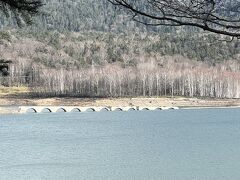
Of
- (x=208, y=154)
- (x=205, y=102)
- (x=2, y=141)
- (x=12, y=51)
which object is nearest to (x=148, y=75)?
(x=205, y=102)

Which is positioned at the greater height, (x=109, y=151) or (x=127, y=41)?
(x=127, y=41)

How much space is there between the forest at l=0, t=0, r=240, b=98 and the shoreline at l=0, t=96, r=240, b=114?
6.65 metres

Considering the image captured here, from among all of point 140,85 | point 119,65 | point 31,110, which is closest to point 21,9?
point 31,110

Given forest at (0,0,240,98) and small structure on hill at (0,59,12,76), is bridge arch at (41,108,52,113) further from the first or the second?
small structure on hill at (0,59,12,76)

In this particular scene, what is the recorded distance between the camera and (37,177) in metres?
21.1

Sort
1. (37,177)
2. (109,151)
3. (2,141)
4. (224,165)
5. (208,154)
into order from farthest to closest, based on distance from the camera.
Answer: (2,141) → (109,151) → (208,154) → (224,165) → (37,177)

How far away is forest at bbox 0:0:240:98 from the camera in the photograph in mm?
101312

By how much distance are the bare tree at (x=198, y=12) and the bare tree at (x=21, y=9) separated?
2.00 m

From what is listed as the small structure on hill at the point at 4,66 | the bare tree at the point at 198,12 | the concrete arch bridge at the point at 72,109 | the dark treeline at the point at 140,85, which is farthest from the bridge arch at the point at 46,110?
the bare tree at the point at 198,12

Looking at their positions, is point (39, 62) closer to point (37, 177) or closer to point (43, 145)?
point (43, 145)

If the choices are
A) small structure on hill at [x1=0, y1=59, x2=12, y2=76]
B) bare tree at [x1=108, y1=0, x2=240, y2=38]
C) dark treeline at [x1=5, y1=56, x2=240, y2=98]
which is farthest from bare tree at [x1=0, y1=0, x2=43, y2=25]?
dark treeline at [x1=5, y1=56, x2=240, y2=98]

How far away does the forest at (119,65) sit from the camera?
101 m

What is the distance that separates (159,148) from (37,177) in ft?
34.5

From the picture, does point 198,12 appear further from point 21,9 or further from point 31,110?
point 31,110
